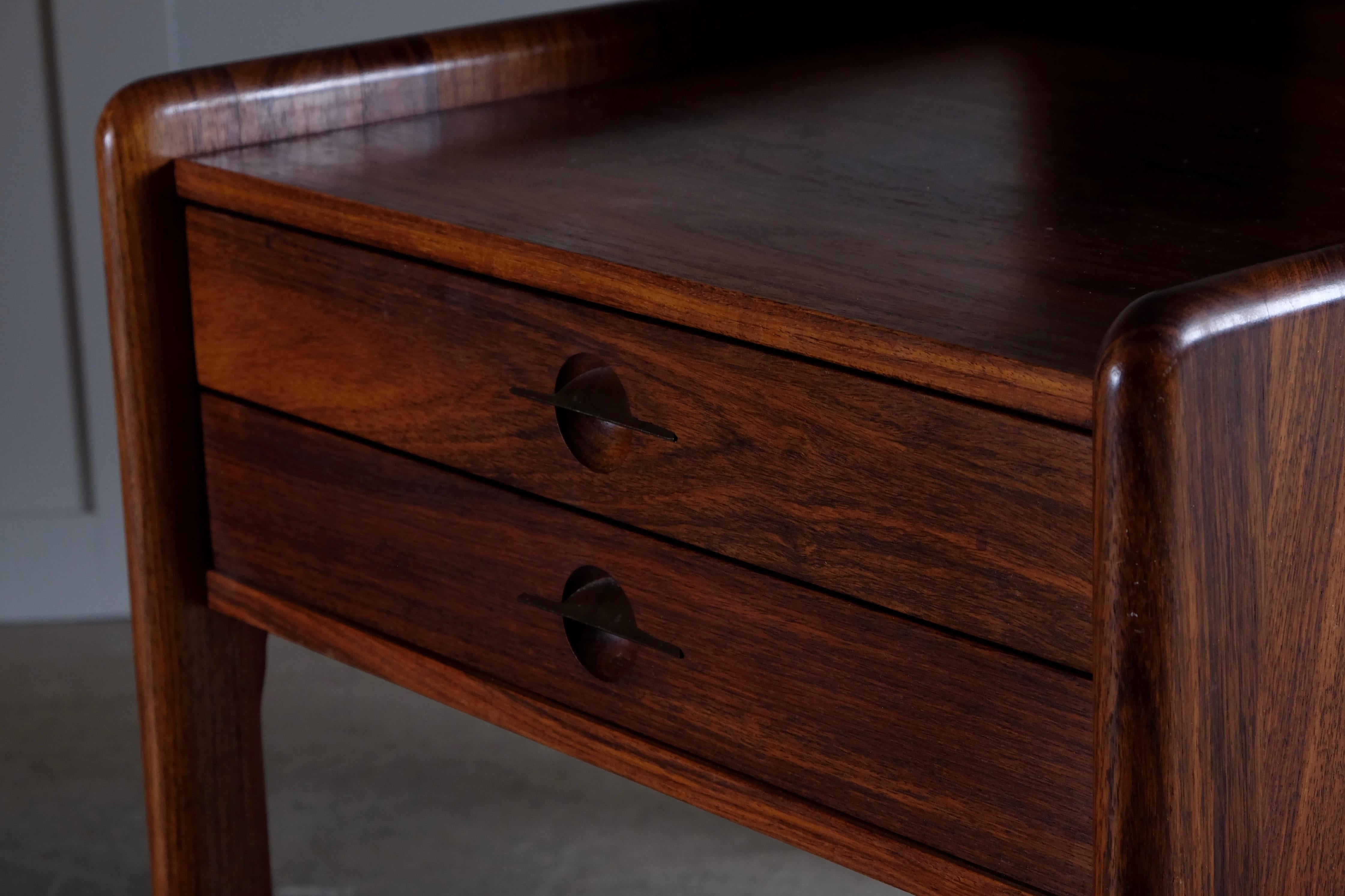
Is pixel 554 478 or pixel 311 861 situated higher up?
pixel 554 478

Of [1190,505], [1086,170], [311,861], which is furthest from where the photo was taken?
[311,861]

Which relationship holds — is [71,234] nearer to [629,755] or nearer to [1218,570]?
[629,755]

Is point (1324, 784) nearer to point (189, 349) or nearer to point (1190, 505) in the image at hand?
point (1190, 505)

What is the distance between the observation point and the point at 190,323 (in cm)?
78

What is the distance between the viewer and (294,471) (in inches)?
29.6

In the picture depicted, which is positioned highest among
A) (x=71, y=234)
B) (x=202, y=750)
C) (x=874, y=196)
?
(x=874, y=196)

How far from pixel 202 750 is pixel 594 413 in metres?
0.35

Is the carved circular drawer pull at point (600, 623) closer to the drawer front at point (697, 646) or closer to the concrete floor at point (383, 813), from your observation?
the drawer front at point (697, 646)

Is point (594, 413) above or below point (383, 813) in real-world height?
above

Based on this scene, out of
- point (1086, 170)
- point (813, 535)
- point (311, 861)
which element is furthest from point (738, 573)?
point (311, 861)

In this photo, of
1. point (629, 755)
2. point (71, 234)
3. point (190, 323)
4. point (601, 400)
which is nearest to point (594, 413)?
point (601, 400)

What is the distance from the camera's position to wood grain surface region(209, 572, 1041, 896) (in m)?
0.57

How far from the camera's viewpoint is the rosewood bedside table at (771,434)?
48cm

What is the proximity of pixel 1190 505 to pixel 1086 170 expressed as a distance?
299mm
